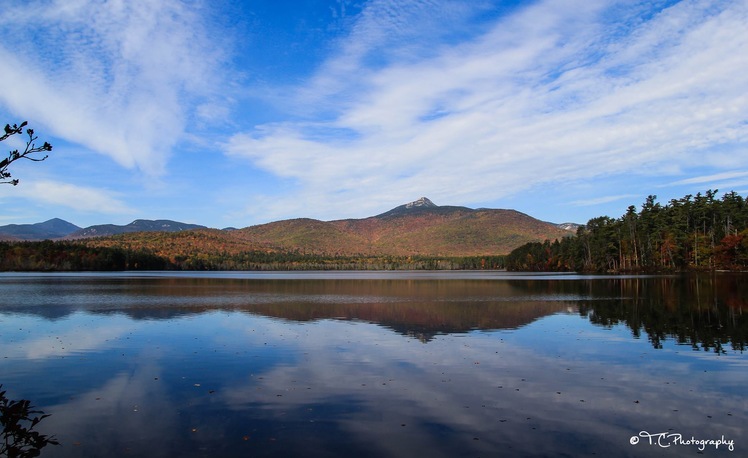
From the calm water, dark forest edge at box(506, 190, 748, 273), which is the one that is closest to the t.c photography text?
the calm water

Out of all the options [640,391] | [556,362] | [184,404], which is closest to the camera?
[184,404]

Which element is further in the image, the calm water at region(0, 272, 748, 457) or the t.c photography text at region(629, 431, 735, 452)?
the calm water at region(0, 272, 748, 457)

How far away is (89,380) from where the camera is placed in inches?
579

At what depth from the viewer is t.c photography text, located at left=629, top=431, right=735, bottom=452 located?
940 cm

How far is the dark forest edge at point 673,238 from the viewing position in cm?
9269

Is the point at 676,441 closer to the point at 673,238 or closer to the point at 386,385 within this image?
the point at 386,385

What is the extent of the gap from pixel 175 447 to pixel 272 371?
22.1 ft

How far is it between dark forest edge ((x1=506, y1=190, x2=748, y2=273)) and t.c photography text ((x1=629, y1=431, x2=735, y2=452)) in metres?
93.0

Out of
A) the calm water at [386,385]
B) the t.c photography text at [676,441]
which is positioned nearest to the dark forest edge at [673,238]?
the calm water at [386,385]

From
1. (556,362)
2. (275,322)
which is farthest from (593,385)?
(275,322)

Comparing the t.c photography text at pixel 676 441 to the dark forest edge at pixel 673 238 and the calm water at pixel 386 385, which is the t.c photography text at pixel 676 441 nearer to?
the calm water at pixel 386 385

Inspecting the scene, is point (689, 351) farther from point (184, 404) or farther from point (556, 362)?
point (184, 404)

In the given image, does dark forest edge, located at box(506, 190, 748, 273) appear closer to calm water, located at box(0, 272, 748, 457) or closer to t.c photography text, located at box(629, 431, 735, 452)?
calm water, located at box(0, 272, 748, 457)

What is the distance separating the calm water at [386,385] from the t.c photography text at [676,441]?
5 cm
